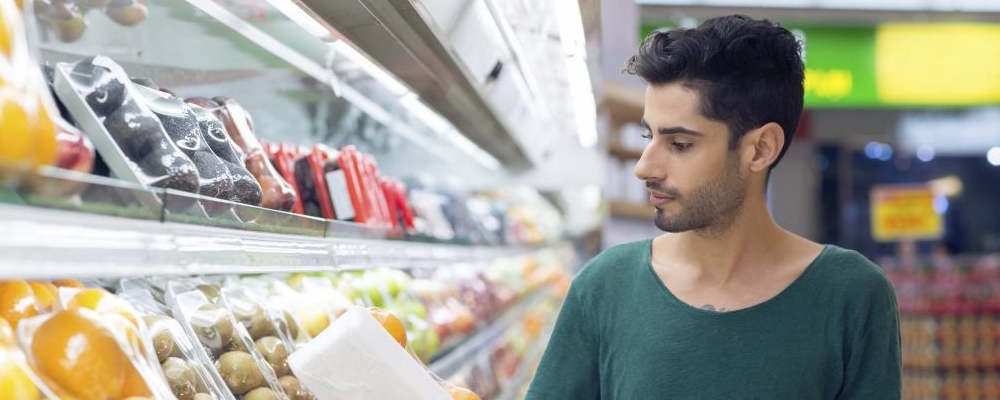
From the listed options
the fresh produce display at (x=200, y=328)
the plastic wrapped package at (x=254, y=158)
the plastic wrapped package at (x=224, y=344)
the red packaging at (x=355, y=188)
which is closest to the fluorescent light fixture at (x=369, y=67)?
the red packaging at (x=355, y=188)

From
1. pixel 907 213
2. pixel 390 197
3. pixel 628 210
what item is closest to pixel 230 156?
pixel 390 197

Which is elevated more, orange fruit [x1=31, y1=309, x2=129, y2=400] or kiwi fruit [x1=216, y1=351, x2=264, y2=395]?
orange fruit [x1=31, y1=309, x2=129, y2=400]

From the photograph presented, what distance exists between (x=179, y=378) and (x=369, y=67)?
113 cm

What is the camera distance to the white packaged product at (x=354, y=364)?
4.27 ft

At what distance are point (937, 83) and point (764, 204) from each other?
226 inches

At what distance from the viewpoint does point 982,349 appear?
7629 millimetres

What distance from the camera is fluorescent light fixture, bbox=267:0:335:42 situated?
175 cm

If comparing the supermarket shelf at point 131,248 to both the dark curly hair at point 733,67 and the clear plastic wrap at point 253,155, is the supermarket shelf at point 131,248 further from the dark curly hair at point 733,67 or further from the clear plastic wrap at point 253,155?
the dark curly hair at point 733,67

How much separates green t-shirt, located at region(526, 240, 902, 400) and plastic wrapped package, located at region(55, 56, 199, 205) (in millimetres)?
781

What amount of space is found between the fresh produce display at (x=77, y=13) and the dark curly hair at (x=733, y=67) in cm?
91

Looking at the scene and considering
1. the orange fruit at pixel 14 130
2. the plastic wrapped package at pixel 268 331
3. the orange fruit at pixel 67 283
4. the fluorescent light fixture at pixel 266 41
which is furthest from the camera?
the fluorescent light fixture at pixel 266 41

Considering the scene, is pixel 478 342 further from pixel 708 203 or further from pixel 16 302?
pixel 16 302

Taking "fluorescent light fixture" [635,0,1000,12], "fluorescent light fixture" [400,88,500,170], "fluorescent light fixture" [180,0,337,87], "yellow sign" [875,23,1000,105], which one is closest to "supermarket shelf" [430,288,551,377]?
"fluorescent light fixture" [400,88,500,170]

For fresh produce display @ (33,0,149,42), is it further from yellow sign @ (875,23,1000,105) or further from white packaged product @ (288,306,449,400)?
yellow sign @ (875,23,1000,105)
